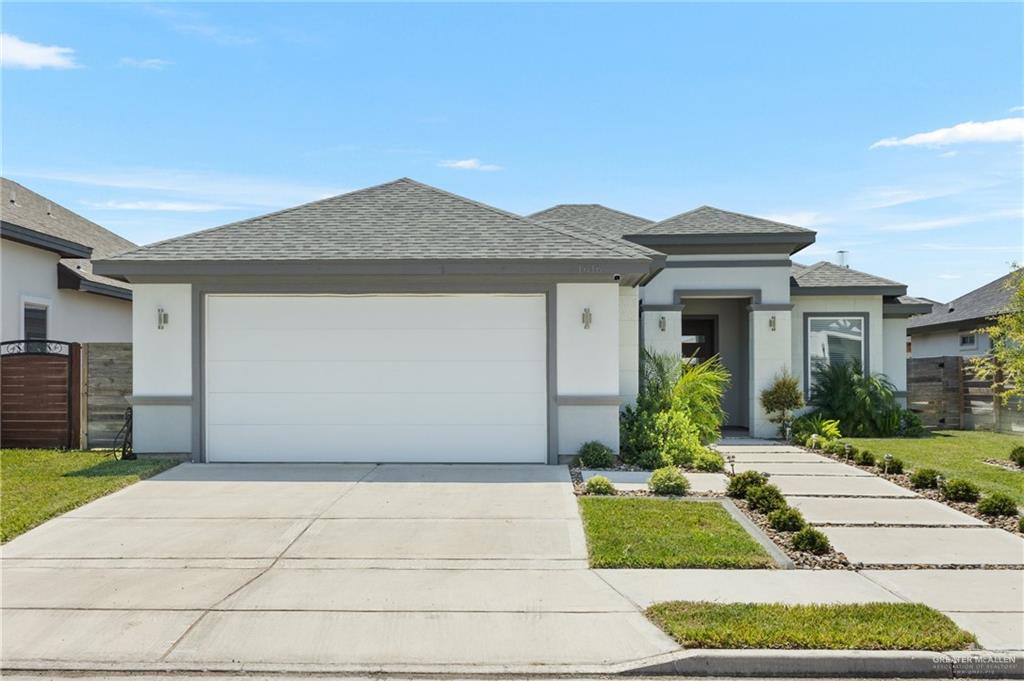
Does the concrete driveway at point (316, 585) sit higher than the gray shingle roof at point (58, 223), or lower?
lower

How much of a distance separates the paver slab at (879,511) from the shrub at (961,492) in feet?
0.78

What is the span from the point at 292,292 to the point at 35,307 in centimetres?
→ 756

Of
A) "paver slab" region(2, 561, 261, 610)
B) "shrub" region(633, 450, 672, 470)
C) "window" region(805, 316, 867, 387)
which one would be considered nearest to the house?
"shrub" region(633, 450, 672, 470)

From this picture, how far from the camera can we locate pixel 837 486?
983 cm

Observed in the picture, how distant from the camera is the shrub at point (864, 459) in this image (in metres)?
11.6

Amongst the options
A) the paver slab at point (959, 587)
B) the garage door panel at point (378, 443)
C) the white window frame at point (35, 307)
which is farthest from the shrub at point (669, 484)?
the white window frame at point (35, 307)

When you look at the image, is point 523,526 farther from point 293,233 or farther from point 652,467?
point 293,233

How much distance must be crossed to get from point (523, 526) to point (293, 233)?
21.4ft

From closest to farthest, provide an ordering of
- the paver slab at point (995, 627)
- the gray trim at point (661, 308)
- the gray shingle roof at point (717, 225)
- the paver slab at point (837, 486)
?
→ the paver slab at point (995, 627)
the paver slab at point (837, 486)
the gray shingle roof at point (717, 225)
the gray trim at point (661, 308)

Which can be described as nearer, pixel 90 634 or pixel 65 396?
pixel 90 634

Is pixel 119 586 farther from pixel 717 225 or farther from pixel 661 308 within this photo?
pixel 717 225

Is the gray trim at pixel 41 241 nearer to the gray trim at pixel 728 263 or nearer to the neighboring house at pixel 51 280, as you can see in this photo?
the neighboring house at pixel 51 280

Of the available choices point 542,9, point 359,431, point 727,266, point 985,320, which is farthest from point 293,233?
point 985,320

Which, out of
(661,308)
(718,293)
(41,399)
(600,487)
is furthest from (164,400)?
(718,293)
